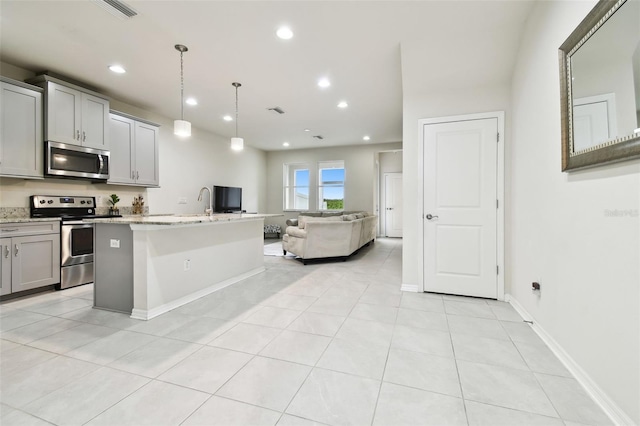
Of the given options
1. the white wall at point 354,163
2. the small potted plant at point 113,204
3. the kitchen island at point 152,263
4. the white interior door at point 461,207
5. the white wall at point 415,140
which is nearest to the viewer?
the kitchen island at point 152,263

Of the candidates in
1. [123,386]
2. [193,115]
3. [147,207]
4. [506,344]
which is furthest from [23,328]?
[193,115]

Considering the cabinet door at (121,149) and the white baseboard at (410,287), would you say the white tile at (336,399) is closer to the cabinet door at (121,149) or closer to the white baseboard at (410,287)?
the white baseboard at (410,287)

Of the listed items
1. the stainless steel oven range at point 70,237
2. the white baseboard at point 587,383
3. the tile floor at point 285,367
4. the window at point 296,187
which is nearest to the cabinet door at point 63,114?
the stainless steel oven range at point 70,237

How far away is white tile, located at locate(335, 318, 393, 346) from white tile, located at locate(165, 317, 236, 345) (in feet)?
3.30

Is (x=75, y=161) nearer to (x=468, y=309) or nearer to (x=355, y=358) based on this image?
(x=355, y=358)

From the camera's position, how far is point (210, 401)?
1492 mm

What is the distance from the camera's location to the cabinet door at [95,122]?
389 centimetres

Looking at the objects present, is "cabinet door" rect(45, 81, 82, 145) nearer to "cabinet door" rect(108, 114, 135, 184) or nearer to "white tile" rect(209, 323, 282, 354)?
"cabinet door" rect(108, 114, 135, 184)

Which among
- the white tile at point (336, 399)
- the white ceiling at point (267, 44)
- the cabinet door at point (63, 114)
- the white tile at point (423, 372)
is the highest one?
the white ceiling at point (267, 44)

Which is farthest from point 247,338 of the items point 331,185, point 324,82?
point 331,185

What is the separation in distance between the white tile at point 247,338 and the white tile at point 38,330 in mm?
1437

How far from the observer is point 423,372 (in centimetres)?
176

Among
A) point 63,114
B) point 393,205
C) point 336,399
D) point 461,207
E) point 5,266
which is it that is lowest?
point 336,399

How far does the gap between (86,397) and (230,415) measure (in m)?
0.84
